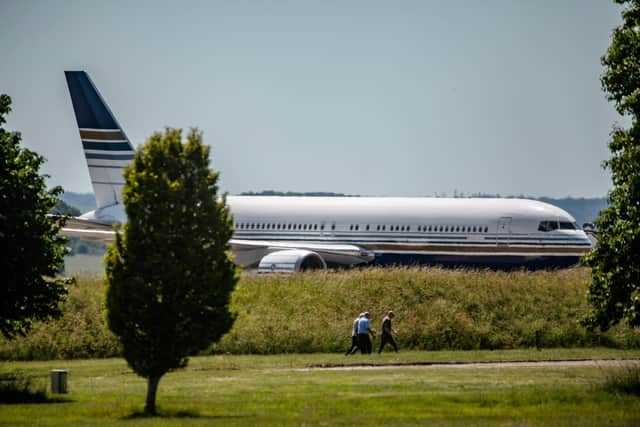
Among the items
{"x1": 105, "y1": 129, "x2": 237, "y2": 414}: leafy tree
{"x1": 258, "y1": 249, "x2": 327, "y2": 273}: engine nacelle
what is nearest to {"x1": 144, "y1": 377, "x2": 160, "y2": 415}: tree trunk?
{"x1": 105, "y1": 129, "x2": 237, "y2": 414}: leafy tree

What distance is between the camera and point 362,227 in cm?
6625

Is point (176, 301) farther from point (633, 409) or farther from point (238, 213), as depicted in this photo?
point (238, 213)

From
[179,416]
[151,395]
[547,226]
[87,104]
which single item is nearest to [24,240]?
[151,395]

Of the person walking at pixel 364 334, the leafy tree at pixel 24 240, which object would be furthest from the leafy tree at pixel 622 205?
the leafy tree at pixel 24 240

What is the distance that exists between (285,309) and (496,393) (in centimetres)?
2209

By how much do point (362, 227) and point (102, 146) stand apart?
17.4 m

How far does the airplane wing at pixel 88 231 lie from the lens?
197ft

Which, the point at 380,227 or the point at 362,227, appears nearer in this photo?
the point at 380,227

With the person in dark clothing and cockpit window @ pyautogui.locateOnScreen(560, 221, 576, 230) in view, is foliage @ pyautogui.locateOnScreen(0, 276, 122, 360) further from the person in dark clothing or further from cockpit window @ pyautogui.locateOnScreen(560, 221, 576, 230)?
cockpit window @ pyautogui.locateOnScreen(560, 221, 576, 230)

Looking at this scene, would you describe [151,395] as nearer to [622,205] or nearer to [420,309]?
[622,205]

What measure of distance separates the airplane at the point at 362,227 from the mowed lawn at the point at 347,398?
25.2 meters

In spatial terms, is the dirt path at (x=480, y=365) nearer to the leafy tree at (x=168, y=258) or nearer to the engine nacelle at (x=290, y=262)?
the leafy tree at (x=168, y=258)

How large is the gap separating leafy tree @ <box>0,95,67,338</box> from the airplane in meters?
22.0

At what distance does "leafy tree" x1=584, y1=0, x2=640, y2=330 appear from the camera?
30.7m
